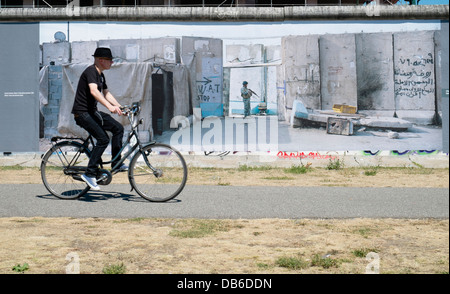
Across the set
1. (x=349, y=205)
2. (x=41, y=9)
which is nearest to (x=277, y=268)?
(x=349, y=205)

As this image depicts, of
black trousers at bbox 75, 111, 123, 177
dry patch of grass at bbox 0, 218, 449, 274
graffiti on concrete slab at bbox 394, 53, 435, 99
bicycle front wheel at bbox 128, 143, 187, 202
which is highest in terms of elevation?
graffiti on concrete slab at bbox 394, 53, 435, 99

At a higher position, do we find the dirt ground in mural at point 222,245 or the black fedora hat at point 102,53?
the black fedora hat at point 102,53

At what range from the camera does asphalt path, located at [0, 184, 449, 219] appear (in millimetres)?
5934

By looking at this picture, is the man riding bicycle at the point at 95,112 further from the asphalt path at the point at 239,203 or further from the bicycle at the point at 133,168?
the asphalt path at the point at 239,203

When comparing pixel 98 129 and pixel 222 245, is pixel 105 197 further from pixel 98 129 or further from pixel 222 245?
pixel 222 245

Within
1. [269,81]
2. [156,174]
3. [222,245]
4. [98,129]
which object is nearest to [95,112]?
[98,129]

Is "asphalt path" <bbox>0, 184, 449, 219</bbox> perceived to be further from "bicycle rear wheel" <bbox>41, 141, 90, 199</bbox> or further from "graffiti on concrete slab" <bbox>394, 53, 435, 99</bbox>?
"graffiti on concrete slab" <bbox>394, 53, 435, 99</bbox>

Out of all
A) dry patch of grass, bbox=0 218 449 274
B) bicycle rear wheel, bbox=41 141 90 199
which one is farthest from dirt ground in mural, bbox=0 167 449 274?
bicycle rear wheel, bbox=41 141 90 199

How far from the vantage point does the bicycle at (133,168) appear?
260 inches

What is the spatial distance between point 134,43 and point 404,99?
802 cm

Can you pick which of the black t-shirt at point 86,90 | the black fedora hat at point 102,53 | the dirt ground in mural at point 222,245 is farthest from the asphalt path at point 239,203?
the black fedora hat at point 102,53

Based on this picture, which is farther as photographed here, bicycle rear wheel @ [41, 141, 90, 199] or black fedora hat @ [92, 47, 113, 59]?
bicycle rear wheel @ [41, 141, 90, 199]

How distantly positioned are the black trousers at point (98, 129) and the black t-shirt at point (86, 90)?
0.27 ft

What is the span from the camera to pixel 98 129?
6523mm
